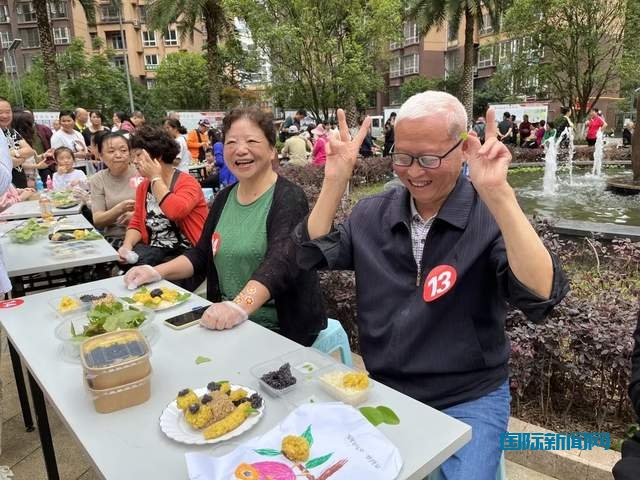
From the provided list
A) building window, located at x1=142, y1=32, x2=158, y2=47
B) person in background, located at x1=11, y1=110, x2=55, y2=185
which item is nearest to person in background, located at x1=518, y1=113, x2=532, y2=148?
person in background, located at x1=11, y1=110, x2=55, y2=185

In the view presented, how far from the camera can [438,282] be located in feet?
5.18

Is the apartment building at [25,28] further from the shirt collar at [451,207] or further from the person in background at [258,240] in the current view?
the shirt collar at [451,207]

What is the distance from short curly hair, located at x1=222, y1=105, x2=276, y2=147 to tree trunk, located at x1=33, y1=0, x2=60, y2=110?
17.2 metres

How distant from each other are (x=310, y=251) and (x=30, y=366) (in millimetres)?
1035

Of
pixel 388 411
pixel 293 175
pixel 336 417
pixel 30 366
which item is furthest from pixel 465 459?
pixel 293 175

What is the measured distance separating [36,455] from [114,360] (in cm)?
166

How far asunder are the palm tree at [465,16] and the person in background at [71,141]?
1418 centimetres

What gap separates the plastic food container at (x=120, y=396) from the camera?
1341mm

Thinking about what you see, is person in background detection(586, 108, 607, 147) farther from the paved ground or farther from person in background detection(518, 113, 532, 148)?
the paved ground

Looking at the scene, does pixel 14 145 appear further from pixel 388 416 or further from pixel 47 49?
pixel 47 49

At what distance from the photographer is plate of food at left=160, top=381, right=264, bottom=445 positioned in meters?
1.22

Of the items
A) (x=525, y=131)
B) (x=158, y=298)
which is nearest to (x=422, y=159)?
(x=158, y=298)

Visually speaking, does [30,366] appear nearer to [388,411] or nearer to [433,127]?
[388,411]

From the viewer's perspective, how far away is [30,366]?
5.30ft
